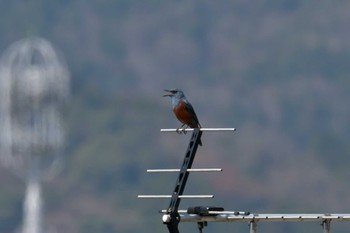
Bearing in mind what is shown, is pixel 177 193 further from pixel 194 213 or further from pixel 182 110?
pixel 182 110

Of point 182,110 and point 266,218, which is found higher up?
point 182,110

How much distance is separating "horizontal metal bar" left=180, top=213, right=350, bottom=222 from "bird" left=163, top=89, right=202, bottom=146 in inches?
255

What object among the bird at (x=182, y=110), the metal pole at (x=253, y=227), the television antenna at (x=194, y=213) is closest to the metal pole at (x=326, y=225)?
the television antenna at (x=194, y=213)

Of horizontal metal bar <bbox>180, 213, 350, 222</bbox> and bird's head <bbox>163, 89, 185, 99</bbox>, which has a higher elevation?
bird's head <bbox>163, 89, 185, 99</bbox>

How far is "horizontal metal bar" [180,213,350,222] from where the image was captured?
3162cm

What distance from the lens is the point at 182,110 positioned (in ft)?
132

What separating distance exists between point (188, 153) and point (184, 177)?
52 centimetres

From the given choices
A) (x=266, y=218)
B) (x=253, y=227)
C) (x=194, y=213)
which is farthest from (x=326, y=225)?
(x=194, y=213)

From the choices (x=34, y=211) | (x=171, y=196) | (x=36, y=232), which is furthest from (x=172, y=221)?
(x=34, y=211)

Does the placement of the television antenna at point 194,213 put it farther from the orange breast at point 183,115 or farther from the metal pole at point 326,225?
the orange breast at point 183,115

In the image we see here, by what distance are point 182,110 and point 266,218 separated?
8.74 metres

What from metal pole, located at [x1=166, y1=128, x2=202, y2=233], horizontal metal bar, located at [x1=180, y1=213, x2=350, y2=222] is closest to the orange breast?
metal pole, located at [x1=166, y1=128, x2=202, y2=233]

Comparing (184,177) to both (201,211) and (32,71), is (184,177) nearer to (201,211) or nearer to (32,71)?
(201,211)

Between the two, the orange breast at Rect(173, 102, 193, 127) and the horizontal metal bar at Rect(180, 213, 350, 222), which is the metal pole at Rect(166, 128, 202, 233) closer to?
the horizontal metal bar at Rect(180, 213, 350, 222)
